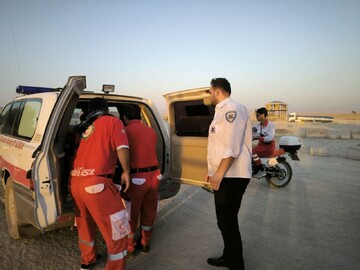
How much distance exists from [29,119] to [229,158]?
2.54 metres

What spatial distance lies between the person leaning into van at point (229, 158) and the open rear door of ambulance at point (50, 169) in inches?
55.6

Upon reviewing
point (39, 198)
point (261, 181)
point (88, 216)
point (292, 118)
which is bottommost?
point (292, 118)

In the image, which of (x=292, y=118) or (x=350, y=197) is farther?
(x=292, y=118)

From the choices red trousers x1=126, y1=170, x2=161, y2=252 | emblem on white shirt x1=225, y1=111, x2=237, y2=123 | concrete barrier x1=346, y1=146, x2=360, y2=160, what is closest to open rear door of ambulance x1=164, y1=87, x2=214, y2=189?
red trousers x1=126, y1=170, x2=161, y2=252

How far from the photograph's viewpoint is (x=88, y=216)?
261 cm

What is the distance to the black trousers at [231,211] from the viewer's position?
8.06ft

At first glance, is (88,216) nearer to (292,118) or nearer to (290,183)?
(290,183)

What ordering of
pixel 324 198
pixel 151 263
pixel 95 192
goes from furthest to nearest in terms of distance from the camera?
pixel 324 198, pixel 151 263, pixel 95 192

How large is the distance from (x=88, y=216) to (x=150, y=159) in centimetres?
93

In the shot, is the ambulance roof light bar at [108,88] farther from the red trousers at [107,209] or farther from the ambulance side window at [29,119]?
the red trousers at [107,209]

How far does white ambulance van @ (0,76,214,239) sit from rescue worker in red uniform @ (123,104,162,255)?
0.59 metres

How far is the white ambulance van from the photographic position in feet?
8.16

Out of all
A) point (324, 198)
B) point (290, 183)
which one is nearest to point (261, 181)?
point (290, 183)

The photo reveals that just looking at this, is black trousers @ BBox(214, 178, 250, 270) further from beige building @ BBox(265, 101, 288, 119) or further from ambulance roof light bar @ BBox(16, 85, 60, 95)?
beige building @ BBox(265, 101, 288, 119)
